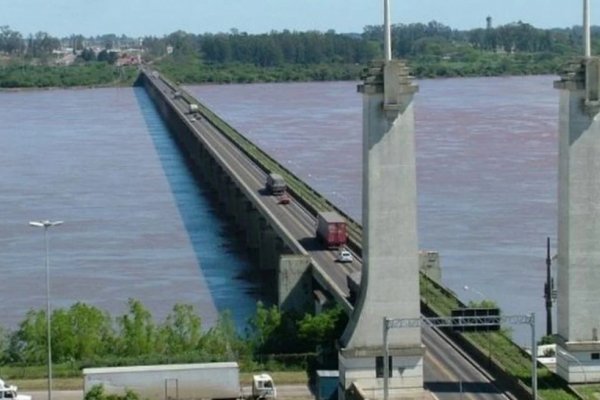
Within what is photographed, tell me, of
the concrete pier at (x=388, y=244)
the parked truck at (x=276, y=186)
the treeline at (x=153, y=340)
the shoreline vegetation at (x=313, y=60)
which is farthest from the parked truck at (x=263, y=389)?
the shoreline vegetation at (x=313, y=60)

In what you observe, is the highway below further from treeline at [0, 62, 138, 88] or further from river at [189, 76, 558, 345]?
treeline at [0, 62, 138, 88]

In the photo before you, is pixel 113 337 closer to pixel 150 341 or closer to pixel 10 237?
pixel 150 341

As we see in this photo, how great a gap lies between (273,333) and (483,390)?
6507 millimetres

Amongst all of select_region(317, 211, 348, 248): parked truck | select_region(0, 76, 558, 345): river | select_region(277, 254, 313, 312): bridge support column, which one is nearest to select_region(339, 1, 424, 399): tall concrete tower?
select_region(0, 76, 558, 345): river

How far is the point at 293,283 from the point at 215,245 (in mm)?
14692

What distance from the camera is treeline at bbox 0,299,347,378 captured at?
25.9 metres

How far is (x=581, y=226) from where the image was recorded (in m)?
21.8

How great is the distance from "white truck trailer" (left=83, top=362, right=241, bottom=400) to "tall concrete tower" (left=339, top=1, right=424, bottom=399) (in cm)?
185

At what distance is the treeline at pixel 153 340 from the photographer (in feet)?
85.0

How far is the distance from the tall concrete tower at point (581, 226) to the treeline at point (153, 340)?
5.02m

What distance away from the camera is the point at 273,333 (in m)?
27.2

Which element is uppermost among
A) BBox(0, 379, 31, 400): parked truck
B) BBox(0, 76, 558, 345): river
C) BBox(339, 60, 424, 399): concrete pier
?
BBox(339, 60, 424, 399): concrete pier

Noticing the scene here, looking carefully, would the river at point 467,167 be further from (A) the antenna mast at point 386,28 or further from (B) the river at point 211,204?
(A) the antenna mast at point 386,28

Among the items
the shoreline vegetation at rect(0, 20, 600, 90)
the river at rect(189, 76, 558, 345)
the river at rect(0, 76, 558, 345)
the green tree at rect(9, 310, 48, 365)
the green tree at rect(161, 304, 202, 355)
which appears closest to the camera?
the green tree at rect(9, 310, 48, 365)
